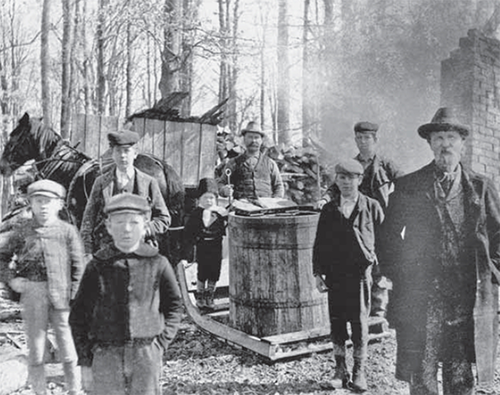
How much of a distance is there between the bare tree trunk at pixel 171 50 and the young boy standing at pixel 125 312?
8.88 metres

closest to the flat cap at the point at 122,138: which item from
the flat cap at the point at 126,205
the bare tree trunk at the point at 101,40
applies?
the flat cap at the point at 126,205

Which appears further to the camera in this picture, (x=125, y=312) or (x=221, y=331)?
(x=221, y=331)

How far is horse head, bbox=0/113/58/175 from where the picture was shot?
6.38 meters

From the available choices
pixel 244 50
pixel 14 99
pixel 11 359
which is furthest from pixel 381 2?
pixel 14 99

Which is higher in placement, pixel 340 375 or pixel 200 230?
pixel 200 230

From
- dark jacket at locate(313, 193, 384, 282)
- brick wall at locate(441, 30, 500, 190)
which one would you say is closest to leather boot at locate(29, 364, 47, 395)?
dark jacket at locate(313, 193, 384, 282)

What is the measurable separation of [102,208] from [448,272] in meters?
2.58

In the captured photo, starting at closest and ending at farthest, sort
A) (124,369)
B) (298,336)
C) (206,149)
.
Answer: (124,369) < (298,336) < (206,149)

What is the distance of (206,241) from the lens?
19.6 ft

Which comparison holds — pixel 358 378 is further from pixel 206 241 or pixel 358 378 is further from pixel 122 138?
pixel 122 138

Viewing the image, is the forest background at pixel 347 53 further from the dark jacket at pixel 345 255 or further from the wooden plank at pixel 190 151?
the dark jacket at pixel 345 255

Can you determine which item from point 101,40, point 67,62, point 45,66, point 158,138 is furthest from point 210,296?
point 45,66

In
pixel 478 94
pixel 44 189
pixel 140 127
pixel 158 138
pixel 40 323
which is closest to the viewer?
pixel 44 189

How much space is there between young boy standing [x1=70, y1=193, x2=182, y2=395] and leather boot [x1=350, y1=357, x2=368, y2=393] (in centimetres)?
190
